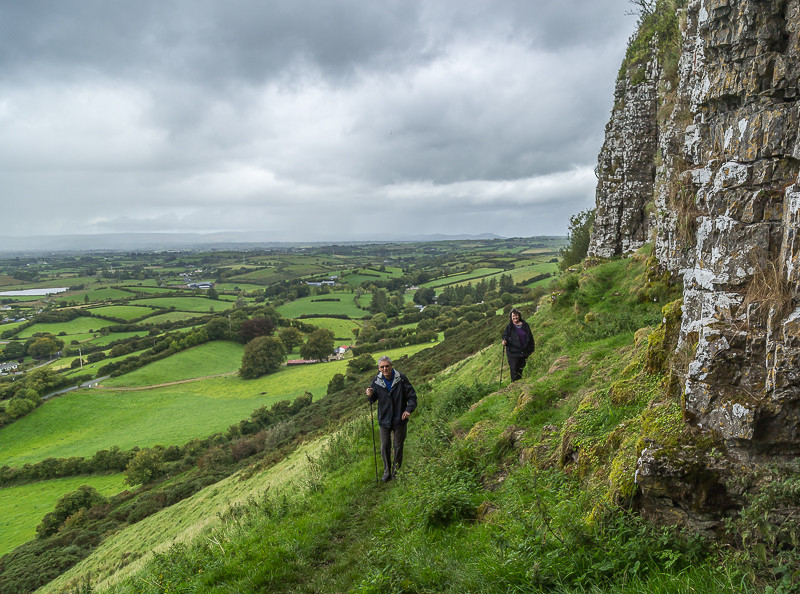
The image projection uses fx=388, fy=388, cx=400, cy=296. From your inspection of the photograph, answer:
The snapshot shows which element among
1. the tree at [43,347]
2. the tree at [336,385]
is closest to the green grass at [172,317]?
the tree at [43,347]

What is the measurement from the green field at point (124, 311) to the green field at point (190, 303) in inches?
164

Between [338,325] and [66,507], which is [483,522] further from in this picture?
[338,325]

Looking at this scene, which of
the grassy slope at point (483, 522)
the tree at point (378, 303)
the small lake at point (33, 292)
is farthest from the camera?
the small lake at point (33, 292)

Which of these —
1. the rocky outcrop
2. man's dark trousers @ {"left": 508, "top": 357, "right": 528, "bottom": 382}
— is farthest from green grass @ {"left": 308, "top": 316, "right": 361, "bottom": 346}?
man's dark trousers @ {"left": 508, "top": 357, "right": 528, "bottom": 382}

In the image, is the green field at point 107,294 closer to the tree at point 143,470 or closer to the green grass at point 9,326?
the green grass at point 9,326

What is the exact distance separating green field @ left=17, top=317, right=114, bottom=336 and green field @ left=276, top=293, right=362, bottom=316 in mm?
46757

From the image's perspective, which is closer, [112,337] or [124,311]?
[112,337]

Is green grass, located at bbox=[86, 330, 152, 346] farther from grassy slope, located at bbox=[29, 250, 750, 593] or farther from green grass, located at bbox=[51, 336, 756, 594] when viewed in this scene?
grassy slope, located at bbox=[29, 250, 750, 593]

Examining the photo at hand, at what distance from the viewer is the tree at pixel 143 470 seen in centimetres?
3728

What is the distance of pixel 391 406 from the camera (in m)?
8.02

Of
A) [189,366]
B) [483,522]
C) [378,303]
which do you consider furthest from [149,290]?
[483,522]

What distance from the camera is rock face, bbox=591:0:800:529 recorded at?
11.3ft

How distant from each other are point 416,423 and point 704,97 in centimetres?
992

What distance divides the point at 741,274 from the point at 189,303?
452 feet
